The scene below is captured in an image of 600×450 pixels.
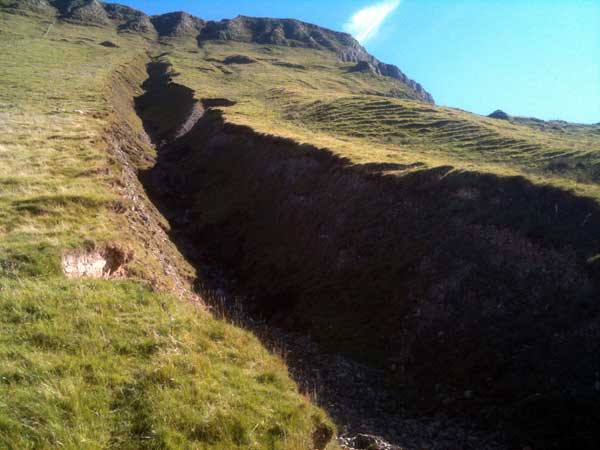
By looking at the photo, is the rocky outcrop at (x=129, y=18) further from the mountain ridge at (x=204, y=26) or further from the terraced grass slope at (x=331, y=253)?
the terraced grass slope at (x=331, y=253)

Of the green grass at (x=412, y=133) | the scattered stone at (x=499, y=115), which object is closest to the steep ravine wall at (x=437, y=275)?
the green grass at (x=412, y=133)

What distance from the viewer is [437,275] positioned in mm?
17266

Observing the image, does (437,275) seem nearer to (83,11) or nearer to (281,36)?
(83,11)

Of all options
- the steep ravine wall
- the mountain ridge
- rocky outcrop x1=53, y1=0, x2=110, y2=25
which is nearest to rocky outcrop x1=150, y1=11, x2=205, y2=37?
the mountain ridge

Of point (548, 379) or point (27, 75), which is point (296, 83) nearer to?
point (27, 75)

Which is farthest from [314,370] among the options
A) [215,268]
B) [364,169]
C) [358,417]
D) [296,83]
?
[296,83]

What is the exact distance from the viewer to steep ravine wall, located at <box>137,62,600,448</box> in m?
12.4

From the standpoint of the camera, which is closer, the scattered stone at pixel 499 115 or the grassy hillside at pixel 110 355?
the grassy hillside at pixel 110 355

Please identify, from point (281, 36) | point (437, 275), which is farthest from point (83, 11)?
point (437, 275)

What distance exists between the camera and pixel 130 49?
4505 inches

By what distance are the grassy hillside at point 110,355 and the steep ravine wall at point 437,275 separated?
5938 millimetres

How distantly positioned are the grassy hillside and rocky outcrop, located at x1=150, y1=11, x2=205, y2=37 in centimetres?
17305

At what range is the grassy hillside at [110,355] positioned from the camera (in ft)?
25.8

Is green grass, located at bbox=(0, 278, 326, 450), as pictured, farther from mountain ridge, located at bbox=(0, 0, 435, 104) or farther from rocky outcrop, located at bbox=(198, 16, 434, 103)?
rocky outcrop, located at bbox=(198, 16, 434, 103)
